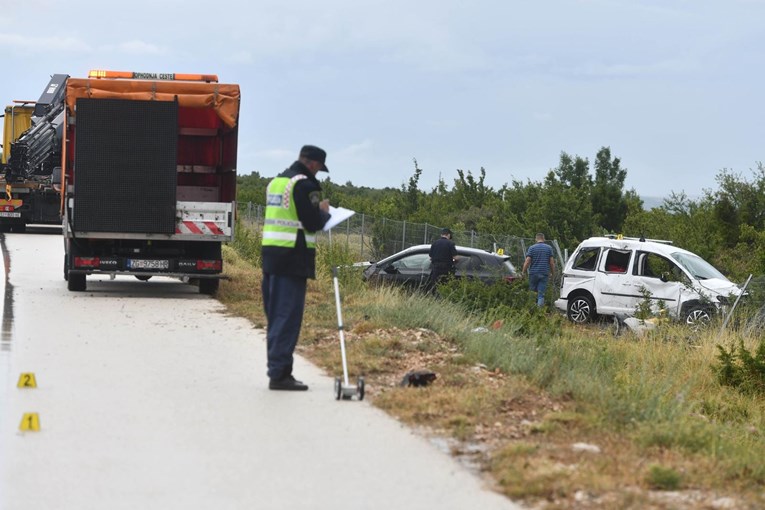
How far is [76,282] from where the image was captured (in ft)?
60.7

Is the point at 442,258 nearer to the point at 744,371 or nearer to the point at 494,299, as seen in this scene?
the point at 494,299

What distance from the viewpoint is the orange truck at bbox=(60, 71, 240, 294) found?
17750mm

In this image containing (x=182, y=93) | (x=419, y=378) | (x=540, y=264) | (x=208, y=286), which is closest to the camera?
(x=419, y=378)

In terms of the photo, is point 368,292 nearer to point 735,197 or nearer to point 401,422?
point 401,422

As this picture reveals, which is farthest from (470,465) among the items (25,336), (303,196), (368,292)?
(368,292)

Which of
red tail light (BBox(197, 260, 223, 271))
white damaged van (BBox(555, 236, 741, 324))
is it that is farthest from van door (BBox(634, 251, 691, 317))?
red tail light (BBox(197, 260, 223, 271))

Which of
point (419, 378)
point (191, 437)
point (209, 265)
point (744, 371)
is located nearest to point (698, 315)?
point (744, 371)

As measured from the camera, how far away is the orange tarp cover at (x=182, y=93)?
58.4ft

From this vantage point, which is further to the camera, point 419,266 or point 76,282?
point 419,266

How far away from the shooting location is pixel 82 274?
18.3 metres

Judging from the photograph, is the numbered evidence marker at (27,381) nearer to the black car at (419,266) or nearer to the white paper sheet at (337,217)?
the white paper sheet at (337,217)

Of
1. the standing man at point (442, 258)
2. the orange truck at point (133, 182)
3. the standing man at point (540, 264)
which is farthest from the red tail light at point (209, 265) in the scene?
the standing man at point (540, 264)

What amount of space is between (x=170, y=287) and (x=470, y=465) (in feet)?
44.1

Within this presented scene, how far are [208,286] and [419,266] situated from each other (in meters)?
5.33
